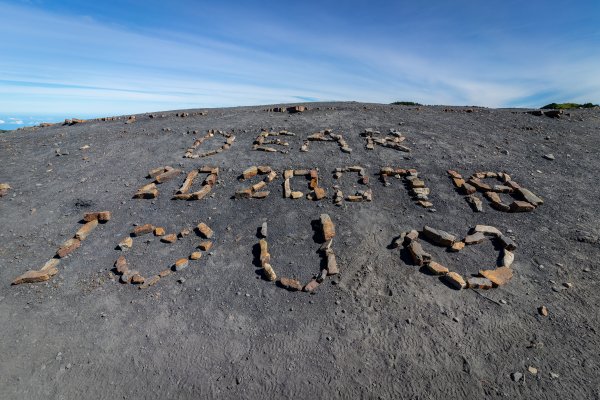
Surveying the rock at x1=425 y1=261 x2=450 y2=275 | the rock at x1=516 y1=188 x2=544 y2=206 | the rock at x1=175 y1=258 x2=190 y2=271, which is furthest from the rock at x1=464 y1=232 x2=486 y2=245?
the rock at x1=175 y1=258 x2=190 y2=271

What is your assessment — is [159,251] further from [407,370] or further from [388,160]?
[388,160]

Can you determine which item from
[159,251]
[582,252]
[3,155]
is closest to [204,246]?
[159,251]

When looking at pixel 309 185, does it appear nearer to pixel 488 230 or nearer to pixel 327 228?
pixel 327 228

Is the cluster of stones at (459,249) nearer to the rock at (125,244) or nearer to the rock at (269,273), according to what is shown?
the rock at (269,273)

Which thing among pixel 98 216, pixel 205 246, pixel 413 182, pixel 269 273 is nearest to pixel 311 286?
pixel 269 273

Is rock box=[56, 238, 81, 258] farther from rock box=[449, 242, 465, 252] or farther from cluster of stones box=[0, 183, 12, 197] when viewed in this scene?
rock box=[449, 242, 465, 252]

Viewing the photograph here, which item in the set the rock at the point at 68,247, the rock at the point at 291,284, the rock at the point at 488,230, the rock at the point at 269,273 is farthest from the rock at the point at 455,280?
the rock at the point at 68,247
